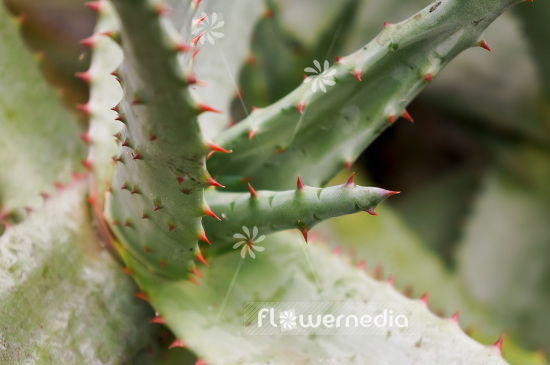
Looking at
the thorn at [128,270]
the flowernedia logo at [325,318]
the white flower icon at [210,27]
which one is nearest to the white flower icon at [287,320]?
the flowernedia logo at [325,318]

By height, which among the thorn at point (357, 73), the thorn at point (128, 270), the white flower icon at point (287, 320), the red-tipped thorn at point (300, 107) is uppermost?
the thorn at point (357, 73)

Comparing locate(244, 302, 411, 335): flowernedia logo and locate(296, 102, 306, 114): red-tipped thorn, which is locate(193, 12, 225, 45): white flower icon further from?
locate(244, 302, 411, 335): flowernedia logo

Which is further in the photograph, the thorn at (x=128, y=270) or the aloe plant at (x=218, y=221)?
the thorn at (x=128, y=270)

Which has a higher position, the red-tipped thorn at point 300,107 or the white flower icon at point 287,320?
the red-tipped thorn at point 300,107

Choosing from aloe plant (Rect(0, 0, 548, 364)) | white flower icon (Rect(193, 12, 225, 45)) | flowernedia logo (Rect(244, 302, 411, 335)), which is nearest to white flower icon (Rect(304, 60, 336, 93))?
aloe plant (Rect(0, 0, 548, 364))

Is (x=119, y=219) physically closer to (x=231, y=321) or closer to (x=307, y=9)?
(x=231, y=321)

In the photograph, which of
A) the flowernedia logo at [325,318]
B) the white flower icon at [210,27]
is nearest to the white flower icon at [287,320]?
the flowernedia logo at [325,318]

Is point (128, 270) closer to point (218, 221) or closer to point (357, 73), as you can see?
point (218, 221)

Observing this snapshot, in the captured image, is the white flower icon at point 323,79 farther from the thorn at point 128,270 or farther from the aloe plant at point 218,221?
the thorn at point 128,270
